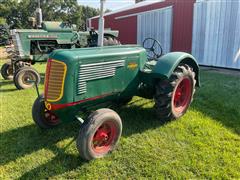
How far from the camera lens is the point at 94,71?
290 cm

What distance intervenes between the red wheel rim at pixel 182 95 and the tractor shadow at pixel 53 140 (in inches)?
16.3

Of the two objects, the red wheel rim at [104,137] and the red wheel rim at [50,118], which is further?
the red wheel rim at [50,118]

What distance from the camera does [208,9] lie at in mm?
8375

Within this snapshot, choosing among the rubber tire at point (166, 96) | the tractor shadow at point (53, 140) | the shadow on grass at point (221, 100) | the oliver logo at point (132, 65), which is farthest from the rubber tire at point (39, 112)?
the shadow on grass at point (221, 100)

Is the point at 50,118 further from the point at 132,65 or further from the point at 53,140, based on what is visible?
the point at 132,65

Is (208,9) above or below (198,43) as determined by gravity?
above

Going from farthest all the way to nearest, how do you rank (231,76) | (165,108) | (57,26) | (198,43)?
(198,43)
(57,26)
(231,76)
(165,108)

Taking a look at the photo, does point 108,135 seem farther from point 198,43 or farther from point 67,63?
point 198,43

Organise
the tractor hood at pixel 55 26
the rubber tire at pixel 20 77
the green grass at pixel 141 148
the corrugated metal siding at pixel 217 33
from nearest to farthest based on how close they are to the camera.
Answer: the green grass at pixel 141 148, the rubber tire at pixel 20 77, the tractor hood at pixel 55 26, the corrugated metal siding at pixel 217 33

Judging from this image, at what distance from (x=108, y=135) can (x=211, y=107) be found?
7.00 ft

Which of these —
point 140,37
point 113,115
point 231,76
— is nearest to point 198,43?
point 231,76

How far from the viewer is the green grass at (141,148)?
261cm

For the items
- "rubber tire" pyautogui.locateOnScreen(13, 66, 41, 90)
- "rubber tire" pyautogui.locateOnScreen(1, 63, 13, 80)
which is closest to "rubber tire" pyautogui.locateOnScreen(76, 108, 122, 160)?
"rubber tire" pyautogui.locateOnScreen(13, 66, 41, 90)

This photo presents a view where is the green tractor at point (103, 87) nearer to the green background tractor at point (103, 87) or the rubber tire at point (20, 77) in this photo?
the green background tractor at point (103, 87)
